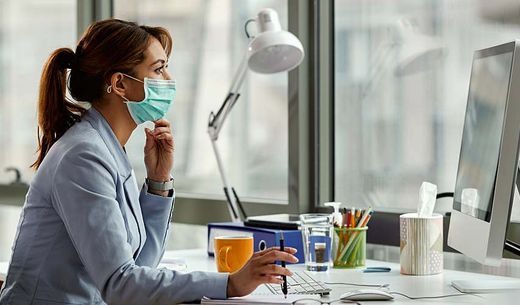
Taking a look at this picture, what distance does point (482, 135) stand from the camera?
186cm

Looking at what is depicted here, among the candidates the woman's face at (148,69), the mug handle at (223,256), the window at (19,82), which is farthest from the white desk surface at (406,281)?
the window at (19,82)

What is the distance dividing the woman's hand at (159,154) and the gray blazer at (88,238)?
22 cm

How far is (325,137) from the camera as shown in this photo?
9.09ft

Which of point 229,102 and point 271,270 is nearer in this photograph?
Result: point 271,270

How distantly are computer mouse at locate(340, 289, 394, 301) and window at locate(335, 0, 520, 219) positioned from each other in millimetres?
681

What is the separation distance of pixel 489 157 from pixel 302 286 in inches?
18.6

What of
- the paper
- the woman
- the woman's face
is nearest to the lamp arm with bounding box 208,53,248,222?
the woman

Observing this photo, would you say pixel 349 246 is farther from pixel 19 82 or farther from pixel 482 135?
pixel 19 82

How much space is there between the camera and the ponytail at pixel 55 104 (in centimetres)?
194

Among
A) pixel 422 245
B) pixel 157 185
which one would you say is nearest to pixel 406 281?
pixel 422 245

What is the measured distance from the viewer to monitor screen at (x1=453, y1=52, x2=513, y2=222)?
1.74 m

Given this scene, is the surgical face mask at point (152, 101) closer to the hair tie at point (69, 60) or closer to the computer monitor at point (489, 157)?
the hair tie at point (69, 60)

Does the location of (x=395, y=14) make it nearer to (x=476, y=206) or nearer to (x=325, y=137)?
(x=325, y=137)

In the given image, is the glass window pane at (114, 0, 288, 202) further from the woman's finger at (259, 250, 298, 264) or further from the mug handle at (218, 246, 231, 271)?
the woman's finger at (259, 250, 298, 264)
